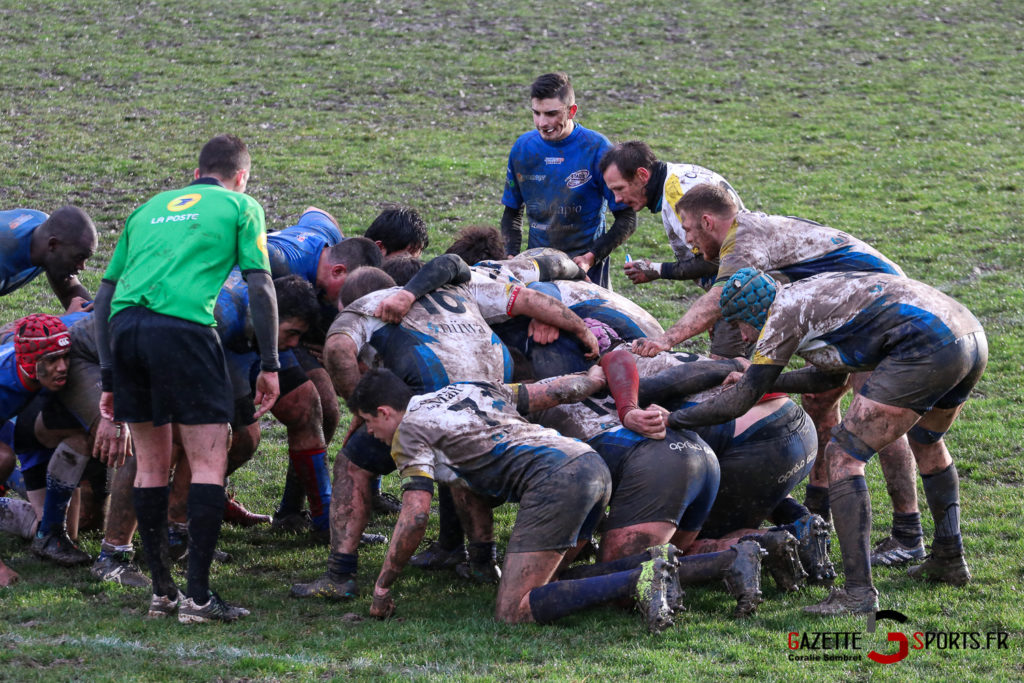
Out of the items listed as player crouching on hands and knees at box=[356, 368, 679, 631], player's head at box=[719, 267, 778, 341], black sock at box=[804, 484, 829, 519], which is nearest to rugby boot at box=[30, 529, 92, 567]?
player crouching on hands and knees at box=[356, 368, 679, 631]

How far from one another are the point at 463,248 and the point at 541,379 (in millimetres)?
1546

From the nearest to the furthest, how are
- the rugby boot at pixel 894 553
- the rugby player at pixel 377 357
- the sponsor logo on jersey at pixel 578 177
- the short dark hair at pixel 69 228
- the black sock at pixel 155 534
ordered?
the black sock at pixel 155 534, the rugby player at pixel 377 357, the rugby boot at pixel 894 553, the short dark hair at pixel 69 228, the sponsor logo on jersey at pixel 578 177

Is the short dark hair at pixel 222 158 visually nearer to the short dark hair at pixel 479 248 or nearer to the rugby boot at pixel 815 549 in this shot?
the short dark hair at pixel 479 248

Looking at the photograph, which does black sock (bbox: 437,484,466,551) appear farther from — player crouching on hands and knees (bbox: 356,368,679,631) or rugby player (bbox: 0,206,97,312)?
rugby player (bbox: 0,206,97,312)

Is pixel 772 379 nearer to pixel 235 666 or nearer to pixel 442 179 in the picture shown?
pixel 235 666

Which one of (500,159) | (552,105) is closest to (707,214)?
(552,105)

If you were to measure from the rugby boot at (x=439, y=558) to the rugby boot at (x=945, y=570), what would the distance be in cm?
266

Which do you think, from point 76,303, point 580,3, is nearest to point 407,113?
point 580,3

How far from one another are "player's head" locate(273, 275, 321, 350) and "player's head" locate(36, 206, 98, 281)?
2.10m

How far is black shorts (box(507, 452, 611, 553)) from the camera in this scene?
561cm

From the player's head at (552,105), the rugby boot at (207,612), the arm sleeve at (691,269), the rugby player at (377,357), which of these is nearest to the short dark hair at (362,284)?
the rugby player at (377,357)

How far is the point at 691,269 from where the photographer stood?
8.06 meters

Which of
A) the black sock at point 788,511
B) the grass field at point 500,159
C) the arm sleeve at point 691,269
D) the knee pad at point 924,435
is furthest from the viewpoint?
the arm sleeve at point 691,269

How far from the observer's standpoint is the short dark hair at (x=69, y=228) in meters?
7.81
